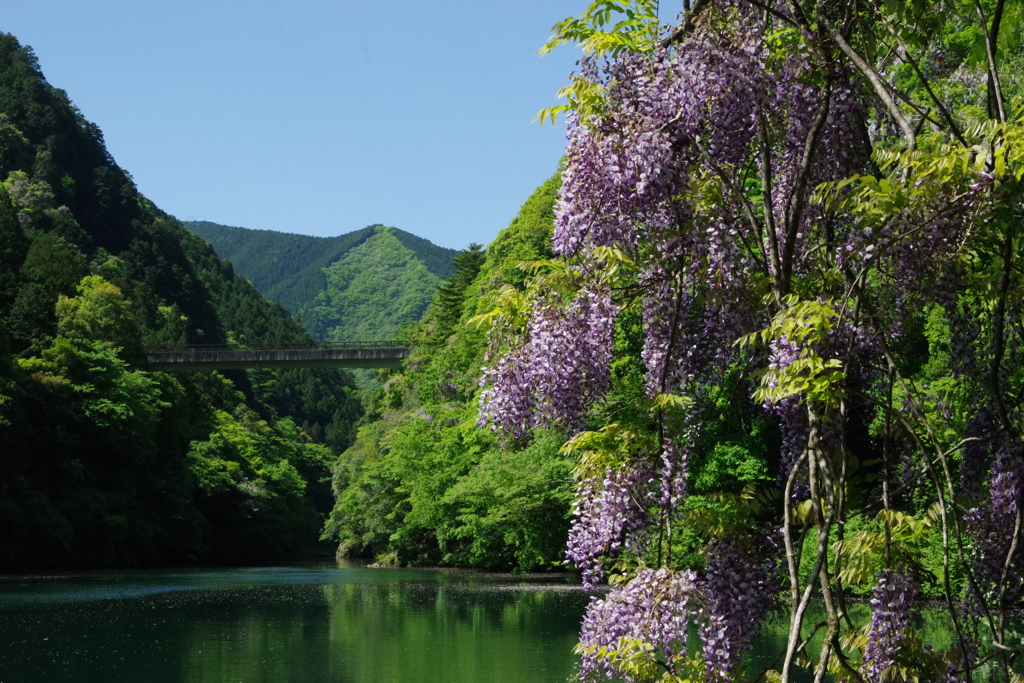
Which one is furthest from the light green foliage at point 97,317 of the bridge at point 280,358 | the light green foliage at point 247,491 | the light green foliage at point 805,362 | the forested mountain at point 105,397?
the light green foliage at point 805,362

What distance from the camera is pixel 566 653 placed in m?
15.6

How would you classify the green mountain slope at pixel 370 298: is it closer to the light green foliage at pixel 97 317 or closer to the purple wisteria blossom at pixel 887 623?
the light green foliage at pixel 97 317

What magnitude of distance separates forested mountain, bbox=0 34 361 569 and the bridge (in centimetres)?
187

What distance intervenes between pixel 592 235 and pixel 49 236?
185 feet

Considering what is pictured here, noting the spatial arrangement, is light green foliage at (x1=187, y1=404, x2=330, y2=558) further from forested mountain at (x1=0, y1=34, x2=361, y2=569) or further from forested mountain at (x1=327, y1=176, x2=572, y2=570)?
forested mountain at (x1=327, y1=176, x2=572, y2=570)

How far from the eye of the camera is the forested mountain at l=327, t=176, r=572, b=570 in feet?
87.5

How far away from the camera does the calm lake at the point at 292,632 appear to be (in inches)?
562

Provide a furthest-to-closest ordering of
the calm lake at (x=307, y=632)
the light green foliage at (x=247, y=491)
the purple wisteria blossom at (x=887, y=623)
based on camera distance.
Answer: the light green foliage at (x=247, y=491) → the calm lake at (x=307, y=632) → the purple wisteria blossom at (x=887, y=623)

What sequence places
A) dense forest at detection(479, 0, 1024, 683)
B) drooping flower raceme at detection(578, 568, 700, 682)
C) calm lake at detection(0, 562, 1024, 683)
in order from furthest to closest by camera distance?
calm lake at detection(0, 562, 1024, 683), drooping flower raceme at detection(578, 568, 700, 682), dense forest at detection(479, 0, 1024, 683)

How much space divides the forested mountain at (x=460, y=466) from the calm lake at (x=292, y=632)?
1.54 metres

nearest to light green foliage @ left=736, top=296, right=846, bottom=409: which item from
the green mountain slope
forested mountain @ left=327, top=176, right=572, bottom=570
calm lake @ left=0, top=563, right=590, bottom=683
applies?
calm lake @ left=0, top=563, right=590, bottom=683

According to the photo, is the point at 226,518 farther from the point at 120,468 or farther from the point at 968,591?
the point at 968,591

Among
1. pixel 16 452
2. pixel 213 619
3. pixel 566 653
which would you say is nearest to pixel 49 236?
pixel 16 452

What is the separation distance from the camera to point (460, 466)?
104 feet
